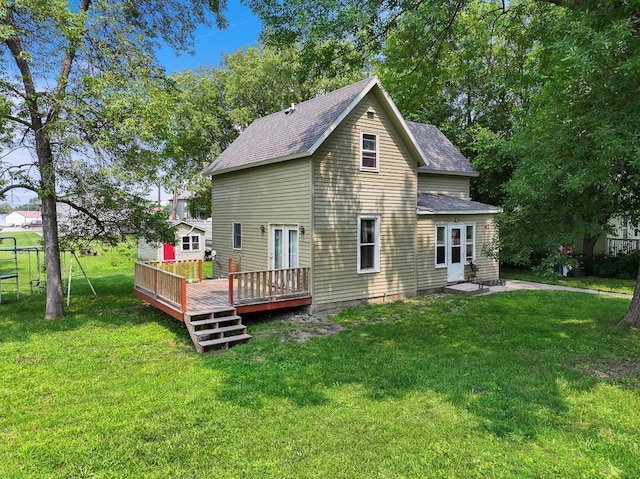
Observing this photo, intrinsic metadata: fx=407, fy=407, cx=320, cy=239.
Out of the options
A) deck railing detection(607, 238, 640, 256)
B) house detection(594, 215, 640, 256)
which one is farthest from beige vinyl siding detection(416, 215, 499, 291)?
deck railing detection(607, 238, 640, 256)

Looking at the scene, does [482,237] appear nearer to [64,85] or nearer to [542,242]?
[542,242]

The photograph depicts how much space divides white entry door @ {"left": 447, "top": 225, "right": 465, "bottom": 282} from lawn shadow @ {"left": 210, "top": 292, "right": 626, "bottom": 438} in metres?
3.56

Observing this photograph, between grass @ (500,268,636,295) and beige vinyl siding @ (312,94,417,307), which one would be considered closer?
beige vinyl siding @ (312,94,417,307)

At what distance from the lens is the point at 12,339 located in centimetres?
891

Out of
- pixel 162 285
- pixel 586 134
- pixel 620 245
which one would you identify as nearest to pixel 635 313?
pixel 586 134

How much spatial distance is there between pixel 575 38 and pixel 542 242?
396 cm

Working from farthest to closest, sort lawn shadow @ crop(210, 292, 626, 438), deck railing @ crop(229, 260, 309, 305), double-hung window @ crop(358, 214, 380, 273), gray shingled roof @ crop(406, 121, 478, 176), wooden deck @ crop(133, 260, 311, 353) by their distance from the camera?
1. gray shingled roof @ crop(406, 121, 478, 176)
2. double-hung window @ crop(358, 214, 380, 273)
3. deck railing @ crop(229, 260, 309, 305)
4. wooden deck @ crop(133, 260, 311, 353)
5. lawn shadow @ crop(210, 292, 626, 438)

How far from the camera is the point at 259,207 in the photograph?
528 inches

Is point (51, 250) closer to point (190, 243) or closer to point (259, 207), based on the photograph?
point (259, 207)

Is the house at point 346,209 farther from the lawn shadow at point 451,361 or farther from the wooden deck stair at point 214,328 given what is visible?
the wooden deck stair at point 214,328

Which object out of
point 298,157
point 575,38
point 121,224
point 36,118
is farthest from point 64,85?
point 575,38

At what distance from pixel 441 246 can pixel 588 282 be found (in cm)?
721

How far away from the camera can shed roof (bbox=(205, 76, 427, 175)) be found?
11.2 metres

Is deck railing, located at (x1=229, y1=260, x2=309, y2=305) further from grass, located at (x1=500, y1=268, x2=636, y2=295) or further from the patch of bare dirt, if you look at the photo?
grass, located at (x1=500, y1=268, x2=636, y2=295)
